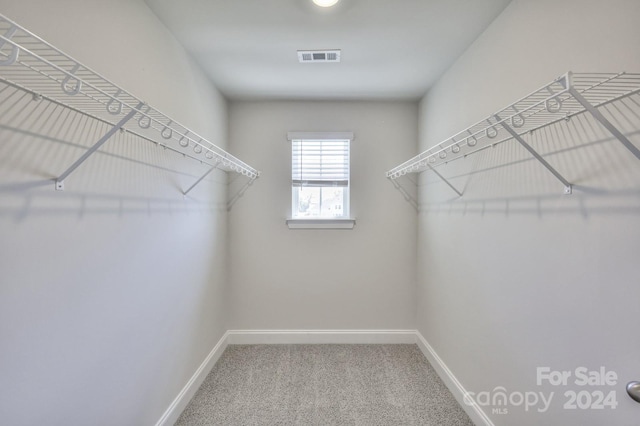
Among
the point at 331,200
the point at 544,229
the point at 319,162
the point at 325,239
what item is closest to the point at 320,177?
the point at 319,162

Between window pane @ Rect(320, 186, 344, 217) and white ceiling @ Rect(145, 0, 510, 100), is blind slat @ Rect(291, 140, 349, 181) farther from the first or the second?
white ceiling @ Rect(145, 0, 510, 100)

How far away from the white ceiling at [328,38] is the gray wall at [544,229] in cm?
22

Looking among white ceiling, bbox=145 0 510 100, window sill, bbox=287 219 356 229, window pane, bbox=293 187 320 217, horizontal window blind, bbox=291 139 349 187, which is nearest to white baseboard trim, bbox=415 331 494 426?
window sill, bbox=287 219 356 229

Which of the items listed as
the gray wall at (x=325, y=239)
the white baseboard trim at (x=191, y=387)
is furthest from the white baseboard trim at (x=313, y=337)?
the white baseboard trim at (x=191, y=387)

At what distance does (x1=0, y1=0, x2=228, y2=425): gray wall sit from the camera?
915 millimetres

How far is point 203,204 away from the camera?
236 centimetres

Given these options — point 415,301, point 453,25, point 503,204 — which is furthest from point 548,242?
point 415,301

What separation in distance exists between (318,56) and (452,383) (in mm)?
2489

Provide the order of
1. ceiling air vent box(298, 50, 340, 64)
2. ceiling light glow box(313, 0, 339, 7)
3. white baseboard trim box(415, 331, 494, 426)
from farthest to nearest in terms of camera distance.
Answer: ceiling air vent box(298, 50, 340, 64), white baseboard trim box(415, 331, 494, 426), ceiling light glow box(313, 0, 339, 7)

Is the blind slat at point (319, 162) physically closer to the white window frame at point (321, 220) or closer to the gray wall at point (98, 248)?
the white window frame at point (321, 220)

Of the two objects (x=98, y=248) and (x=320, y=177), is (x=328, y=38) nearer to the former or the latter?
(x=320, y=177)

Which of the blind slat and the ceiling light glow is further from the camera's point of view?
the blind slat

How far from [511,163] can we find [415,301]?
1.86 meters

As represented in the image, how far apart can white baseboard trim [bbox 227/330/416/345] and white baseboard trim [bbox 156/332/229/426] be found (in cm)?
21
